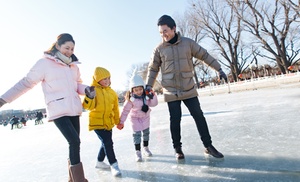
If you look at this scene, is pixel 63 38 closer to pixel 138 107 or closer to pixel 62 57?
pixel 62 57

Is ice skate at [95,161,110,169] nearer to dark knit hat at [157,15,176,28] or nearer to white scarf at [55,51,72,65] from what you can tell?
white scarf at [55,51,72,65]

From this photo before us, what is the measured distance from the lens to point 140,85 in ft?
10.5

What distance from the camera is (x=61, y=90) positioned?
7.30ft

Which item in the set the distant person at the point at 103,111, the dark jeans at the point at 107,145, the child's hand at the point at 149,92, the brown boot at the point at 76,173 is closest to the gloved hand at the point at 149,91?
the child's hand at the point at 149,92

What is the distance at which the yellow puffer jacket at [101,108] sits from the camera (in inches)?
102

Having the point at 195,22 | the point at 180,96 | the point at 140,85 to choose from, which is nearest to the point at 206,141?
the point at 180,96

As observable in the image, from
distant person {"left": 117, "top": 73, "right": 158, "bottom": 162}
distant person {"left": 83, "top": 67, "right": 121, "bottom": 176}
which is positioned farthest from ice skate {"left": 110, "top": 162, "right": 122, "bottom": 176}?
distant person {"left": 117, "top": 73, "right": 158, "bottom": 162}

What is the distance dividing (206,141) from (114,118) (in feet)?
3.52

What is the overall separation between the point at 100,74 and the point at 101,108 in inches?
14.8

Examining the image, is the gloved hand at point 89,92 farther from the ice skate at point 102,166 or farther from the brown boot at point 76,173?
the ice skate at point 102,166

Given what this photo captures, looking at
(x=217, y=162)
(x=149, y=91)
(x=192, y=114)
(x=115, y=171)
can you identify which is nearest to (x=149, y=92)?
(x=149, y=91)

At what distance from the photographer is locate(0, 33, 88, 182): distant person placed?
7.00 feet

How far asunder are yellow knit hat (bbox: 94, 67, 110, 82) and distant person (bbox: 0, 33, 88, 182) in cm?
37

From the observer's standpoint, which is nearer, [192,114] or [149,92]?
[192,114]
